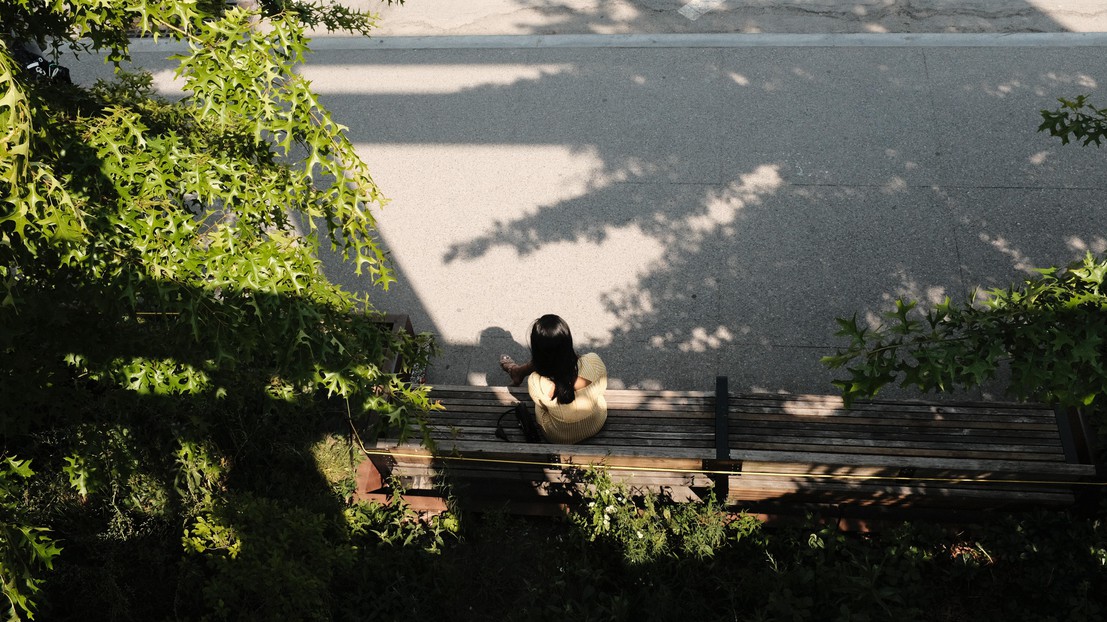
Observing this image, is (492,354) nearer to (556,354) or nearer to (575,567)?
(556,354)

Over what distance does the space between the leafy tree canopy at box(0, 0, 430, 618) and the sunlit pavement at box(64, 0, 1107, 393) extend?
2895 millimetres

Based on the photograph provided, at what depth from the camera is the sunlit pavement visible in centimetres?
691

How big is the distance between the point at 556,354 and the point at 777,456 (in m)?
1.50

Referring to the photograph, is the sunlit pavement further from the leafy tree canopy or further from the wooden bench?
the leafy tree canopy

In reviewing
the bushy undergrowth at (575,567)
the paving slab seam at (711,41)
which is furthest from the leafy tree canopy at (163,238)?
the paving slab seam at (711,41)

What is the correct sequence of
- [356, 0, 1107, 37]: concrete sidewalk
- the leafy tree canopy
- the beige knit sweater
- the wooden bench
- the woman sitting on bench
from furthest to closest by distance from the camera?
1. [356, 0, 1107, 37]: concrete sidewalk
2. the beige knit sweater
3. the wooden bench
4. the woman sitting on bench
5. the leafy tree canopy

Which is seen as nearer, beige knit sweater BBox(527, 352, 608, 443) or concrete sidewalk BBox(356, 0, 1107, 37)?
beige knit sweater BBox(527, 352, 608, 443)

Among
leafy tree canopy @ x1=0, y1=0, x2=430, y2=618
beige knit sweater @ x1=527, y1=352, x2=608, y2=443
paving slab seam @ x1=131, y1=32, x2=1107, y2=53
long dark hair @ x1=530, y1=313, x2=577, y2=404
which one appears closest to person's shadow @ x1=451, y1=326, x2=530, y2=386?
beige knit sweater @ x1=527, y1=352, x2=608, y2=443

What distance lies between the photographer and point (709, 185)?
314 inches

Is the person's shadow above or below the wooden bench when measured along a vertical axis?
above

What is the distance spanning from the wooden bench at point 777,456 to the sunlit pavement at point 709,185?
2.96ft

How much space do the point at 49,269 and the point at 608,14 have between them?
7.92 m

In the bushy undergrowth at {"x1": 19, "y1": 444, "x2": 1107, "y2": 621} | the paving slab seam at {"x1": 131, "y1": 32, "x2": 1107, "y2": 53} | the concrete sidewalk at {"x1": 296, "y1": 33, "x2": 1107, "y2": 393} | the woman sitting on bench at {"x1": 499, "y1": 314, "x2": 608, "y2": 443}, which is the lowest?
the bushy undergrowth at {"x1": 19, "y1": 444, "x2": 1107, "y2": 621}

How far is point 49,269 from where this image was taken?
11.6ft
